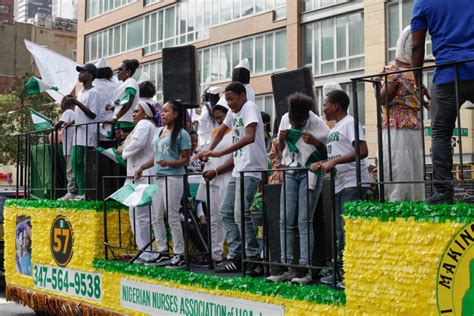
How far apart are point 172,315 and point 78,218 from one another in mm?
1985

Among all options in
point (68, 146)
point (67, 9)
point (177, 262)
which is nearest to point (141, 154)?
point (177, 262)

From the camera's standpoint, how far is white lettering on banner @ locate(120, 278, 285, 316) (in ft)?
16.6

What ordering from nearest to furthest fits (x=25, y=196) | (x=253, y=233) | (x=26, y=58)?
(x=253, y=233), (x=25, y=196), (x=26, y=58)

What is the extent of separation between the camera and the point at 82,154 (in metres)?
8.02

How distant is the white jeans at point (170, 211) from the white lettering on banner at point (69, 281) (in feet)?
2.87

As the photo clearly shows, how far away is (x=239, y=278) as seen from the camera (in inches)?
209

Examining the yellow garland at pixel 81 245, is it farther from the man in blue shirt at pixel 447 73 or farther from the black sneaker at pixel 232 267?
the man in blue shirt at pixel 447 73

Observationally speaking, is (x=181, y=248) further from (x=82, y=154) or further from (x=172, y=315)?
(x=82, y=154)

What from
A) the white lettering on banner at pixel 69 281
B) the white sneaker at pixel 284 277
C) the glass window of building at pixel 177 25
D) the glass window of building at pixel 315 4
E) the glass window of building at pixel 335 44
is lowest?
the white lettering on banner at pixel 69 281

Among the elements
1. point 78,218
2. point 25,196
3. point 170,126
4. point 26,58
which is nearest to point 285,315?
point 170,126

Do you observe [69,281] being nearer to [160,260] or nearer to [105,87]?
[160,260]

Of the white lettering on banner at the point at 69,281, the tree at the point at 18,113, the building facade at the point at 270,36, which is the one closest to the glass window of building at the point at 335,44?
the building facade at the point at 270,36

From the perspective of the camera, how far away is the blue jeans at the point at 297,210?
16.6ft

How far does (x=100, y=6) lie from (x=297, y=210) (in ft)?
124
